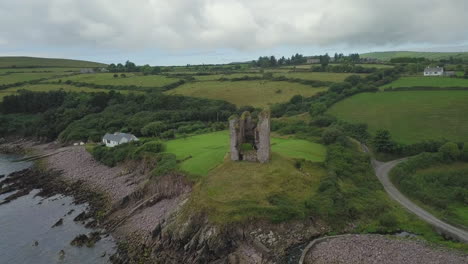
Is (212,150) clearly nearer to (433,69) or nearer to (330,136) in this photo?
(330,136)

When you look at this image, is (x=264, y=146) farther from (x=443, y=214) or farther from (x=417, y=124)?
(x=417, y=124)

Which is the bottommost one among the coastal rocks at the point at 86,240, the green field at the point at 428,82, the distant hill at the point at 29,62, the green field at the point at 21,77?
the coastal rocks at the point at 86,240

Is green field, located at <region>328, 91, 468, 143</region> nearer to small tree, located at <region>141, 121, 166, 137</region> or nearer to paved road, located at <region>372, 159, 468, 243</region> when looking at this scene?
paved road, located at <region>372, 159, 468, 243</region>

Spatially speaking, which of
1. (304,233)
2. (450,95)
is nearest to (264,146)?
(304,233)

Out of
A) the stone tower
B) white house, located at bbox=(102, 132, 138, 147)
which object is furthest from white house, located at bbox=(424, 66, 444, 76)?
white house, located at bbox=(102, 132, 138, 147)

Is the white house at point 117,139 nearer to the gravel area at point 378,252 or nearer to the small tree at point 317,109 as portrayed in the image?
the small tree at point 317,109

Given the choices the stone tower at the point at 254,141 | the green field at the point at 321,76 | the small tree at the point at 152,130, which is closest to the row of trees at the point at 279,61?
the green field at the point at 321,76
